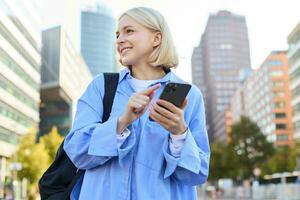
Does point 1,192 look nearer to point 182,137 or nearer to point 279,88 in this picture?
point 182,137

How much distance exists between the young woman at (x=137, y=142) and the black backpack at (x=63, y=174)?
0.03m

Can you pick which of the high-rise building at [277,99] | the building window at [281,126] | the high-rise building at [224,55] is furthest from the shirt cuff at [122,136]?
the high-rise building at [224,55]

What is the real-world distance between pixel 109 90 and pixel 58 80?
67.8 metres

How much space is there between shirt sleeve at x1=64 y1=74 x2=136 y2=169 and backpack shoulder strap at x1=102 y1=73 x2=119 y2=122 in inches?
0.8

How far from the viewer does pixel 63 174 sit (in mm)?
1866

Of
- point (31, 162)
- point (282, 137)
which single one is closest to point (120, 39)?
point (31, 162)

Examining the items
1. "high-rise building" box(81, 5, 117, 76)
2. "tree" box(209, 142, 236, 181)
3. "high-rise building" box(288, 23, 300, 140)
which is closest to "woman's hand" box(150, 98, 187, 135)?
"tree" box(209, 142, 236, 181)

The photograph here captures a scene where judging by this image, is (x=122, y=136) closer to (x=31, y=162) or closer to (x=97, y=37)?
(x=31, y=162)

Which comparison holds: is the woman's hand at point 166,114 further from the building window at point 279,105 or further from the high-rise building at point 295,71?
the building window at point 279,105

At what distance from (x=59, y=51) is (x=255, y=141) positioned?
31.4m

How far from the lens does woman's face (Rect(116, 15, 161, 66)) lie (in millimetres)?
1895

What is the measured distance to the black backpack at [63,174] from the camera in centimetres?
183

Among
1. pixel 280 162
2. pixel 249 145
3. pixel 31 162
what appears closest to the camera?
pixel 31 162

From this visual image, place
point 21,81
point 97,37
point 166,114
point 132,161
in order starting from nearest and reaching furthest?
point 166,114 < point 132,161 < point 21,81 < point 97,37
